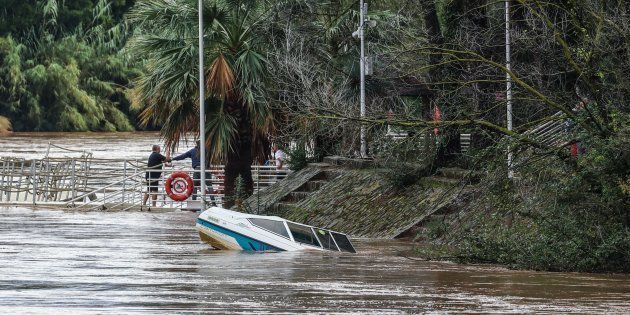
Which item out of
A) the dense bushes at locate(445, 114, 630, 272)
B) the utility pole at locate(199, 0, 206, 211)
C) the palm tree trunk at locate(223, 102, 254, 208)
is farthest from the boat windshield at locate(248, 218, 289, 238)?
the palm tree trunk at locate(223, 102, 254, 208)

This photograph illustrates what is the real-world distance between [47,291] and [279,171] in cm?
2379

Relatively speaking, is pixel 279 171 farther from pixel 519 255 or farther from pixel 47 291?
pixel 47 291

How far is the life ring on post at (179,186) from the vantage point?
40438mm

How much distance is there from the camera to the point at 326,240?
2722cm

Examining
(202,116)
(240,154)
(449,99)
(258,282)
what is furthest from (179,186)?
(258,282)

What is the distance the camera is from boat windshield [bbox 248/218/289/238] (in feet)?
89.0

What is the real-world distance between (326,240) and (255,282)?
6433mm

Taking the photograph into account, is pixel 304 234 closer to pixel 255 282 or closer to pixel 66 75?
pixel 255 282

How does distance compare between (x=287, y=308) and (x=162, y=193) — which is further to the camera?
(x=162, y=193)

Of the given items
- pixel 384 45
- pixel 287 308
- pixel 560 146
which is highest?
pixel 384 45

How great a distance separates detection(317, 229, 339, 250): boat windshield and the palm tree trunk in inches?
524

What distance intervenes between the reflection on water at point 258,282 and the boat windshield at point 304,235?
0.60 metres

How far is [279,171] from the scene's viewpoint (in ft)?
140

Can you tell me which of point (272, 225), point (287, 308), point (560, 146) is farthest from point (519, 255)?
point (287, 308)
